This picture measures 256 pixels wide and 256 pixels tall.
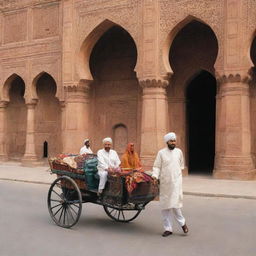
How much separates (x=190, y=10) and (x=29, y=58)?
27.9 feet

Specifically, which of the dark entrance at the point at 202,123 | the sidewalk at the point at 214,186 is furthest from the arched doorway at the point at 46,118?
the dark entrance at the point at 202,123

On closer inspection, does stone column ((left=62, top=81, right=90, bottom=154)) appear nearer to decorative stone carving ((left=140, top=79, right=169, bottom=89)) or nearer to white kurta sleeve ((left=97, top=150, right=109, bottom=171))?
decorative stone carving ((left=140, top=79, right=169, bottom=89))

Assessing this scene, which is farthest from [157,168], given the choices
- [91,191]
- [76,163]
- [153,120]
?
[153,120]

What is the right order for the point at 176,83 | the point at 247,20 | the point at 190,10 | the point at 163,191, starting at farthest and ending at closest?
the point at 176,83 → the point at 190,10 → the point at 247,20 → the point at 163,191

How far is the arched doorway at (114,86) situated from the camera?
17.5 m

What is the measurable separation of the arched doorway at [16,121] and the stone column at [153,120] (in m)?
9.06

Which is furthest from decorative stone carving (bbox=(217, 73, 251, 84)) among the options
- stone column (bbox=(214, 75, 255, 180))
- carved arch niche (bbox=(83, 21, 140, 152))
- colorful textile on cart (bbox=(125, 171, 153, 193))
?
colorful textile on cart (bbox=(125, 171, 153, 193))

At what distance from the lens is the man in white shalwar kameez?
5.66m

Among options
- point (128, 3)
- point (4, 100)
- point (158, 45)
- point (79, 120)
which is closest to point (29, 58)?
point (4, 100)

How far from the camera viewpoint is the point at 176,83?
52.9ft

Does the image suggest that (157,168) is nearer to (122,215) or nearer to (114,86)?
(122,215)

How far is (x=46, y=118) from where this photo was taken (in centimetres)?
2005

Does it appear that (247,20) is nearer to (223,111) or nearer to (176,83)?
(223,111)

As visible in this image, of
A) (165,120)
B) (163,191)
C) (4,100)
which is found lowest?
(163,191)
